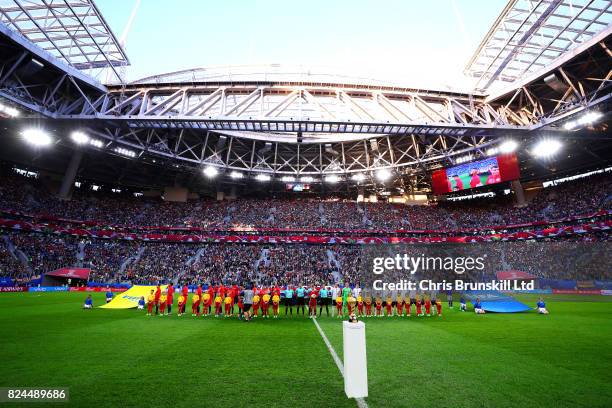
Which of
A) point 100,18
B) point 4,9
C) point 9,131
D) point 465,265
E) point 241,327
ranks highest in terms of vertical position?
point 100,18

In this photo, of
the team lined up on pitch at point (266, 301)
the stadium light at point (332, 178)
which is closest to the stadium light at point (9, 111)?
the team lined up on pitch at point (266, 301)

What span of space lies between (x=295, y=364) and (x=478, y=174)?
3056cm

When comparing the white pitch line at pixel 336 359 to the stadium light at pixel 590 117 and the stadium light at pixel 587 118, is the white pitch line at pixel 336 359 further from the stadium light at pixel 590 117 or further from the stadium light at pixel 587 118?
the stadium light at pixel 590 117

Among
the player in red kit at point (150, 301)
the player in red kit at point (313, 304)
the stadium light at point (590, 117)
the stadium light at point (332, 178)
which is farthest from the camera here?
the stadium light at point (332, 178)

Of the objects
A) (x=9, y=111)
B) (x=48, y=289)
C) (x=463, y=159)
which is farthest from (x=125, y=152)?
(x=463, y=159)

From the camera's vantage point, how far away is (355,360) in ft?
15.0

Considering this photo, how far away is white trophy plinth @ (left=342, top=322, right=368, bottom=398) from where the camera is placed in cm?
450

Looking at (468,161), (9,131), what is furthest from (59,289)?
(468,161)

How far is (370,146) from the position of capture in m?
36.0

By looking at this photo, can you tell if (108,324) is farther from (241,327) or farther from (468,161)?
(468,161)

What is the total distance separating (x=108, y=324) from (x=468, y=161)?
32.9 m

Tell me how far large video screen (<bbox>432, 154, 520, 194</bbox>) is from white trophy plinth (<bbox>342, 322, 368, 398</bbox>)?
1178 inches

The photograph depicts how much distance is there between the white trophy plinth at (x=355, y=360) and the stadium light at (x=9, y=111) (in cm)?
2769

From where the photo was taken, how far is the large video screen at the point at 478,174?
92.3 feet
